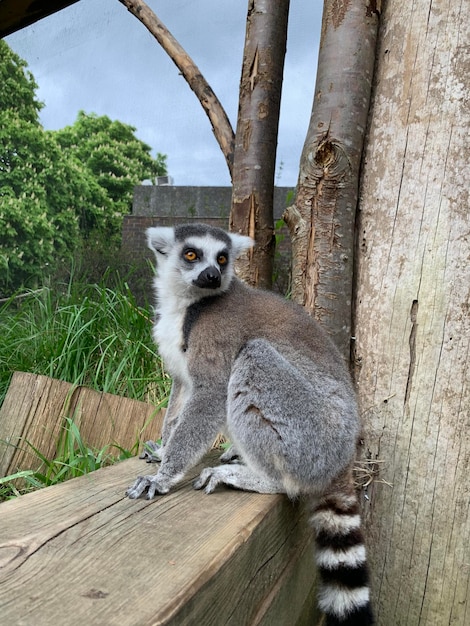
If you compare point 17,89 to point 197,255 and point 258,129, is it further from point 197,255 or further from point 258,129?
point 197,255

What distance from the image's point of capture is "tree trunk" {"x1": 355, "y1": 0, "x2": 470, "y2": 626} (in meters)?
2.12

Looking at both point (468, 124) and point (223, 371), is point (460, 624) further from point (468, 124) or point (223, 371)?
point (468, 124)

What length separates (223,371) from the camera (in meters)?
2.05

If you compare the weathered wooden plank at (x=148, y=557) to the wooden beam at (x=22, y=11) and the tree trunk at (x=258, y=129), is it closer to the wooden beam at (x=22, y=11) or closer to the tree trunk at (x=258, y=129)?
the tree trunk at (x=258, y=129)

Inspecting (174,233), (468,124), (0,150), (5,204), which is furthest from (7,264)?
(468,124)

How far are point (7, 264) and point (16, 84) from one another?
204 centimetres

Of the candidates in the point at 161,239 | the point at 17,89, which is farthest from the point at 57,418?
the point at 17,89

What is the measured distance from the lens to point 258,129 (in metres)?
3.12

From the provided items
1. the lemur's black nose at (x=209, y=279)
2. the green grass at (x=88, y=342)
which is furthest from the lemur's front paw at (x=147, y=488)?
the green grass at (x=88, y=342)

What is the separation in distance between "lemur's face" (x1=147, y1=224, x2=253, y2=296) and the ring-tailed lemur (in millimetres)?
15

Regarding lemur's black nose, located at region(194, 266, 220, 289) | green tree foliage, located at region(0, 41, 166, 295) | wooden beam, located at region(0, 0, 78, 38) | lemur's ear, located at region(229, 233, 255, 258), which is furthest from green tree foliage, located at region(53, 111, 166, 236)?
lemur's black nose, located at region(194, 266, 220, 289)

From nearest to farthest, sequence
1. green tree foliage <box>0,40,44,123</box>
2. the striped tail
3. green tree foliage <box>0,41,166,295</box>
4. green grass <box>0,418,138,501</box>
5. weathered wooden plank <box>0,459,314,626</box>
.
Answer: weathered wooden plank <box>0,459,314,626</box> → the striped tail → green grass <box>0,418,138,501</box> → green tree foliage <box>0,41,166,295</box> → green tree foliage <box>0,40,44,123</box>

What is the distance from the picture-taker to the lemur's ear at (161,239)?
8.57ft

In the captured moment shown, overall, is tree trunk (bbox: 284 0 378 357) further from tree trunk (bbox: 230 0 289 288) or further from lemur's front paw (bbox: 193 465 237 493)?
lemur's front paw (bbox: 193 465 237 493)
